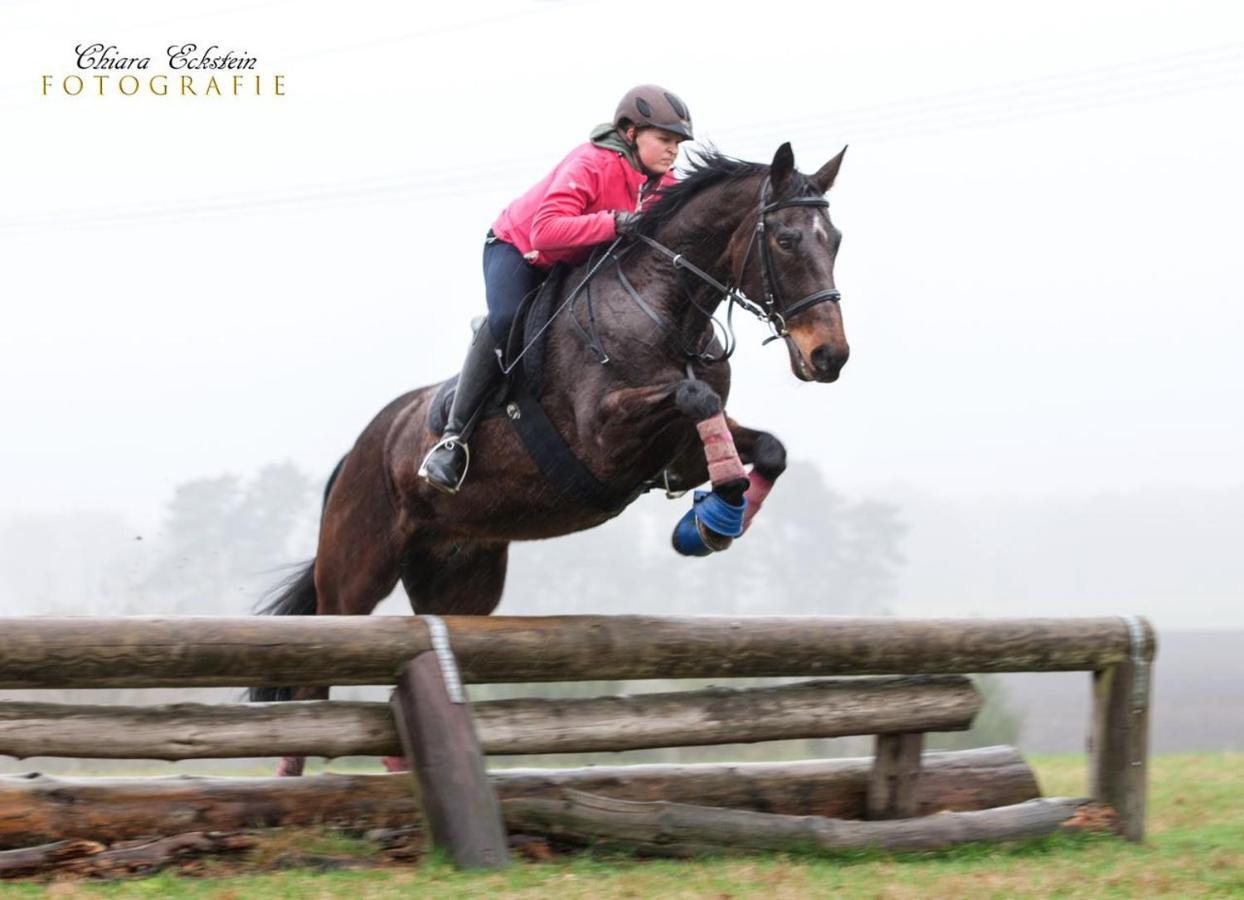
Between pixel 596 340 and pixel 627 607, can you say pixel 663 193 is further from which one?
pixel 627 607

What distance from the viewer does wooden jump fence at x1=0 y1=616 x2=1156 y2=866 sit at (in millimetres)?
4457

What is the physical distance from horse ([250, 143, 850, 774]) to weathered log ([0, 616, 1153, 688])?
394 mm

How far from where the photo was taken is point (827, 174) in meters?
5.46

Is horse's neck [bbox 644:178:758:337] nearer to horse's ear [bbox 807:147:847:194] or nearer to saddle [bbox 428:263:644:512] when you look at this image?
horse's ear [bbox 807:147:847:194]

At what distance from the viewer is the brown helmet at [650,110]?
553cm

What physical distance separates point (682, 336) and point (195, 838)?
2394 mm

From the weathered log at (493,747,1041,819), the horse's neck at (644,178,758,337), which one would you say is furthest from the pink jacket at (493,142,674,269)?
the weathered log at (493,747,1041,819)

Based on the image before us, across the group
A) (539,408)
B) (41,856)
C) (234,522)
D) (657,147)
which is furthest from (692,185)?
(234,522)

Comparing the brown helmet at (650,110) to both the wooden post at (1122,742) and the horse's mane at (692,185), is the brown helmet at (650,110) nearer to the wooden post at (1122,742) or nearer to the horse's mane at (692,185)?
the horse's mane at (692,185)

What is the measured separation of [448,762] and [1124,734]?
109 inches

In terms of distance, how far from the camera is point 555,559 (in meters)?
76.4

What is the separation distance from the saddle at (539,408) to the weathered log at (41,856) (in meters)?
2.09

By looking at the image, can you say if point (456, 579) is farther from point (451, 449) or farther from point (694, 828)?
point (694, 828)

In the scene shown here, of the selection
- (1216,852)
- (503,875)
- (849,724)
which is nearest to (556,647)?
(503,875)
